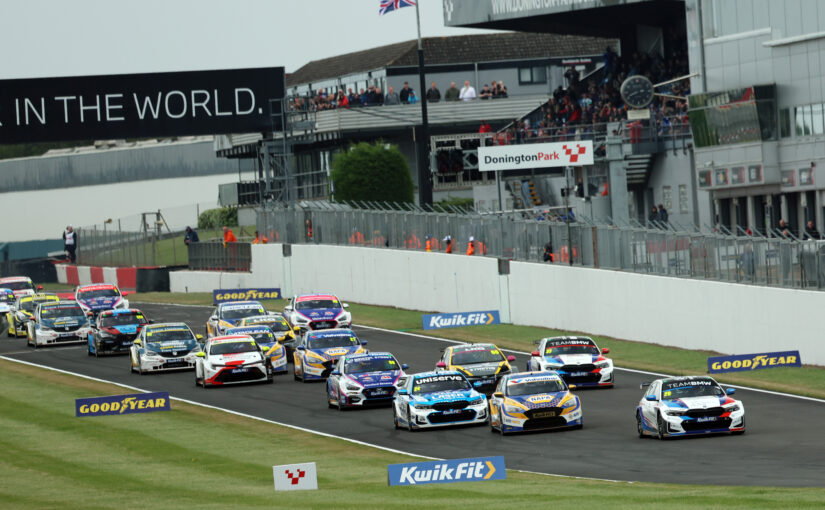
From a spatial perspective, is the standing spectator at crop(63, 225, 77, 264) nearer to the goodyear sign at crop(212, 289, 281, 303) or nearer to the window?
the goodyear sign at crop(212, 289, 281, 303)

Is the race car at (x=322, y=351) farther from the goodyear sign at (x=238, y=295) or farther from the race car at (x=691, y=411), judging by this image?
the goodyear sign at (x=238, y=295)

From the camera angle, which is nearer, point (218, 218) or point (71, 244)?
point (71, 244)

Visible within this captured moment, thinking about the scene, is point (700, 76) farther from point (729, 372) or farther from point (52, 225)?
point (52, 225)

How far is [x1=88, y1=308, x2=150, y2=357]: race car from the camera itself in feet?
147

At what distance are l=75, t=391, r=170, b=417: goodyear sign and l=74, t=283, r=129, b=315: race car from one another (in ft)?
65.0

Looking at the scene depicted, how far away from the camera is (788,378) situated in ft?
109

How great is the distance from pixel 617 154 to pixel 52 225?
65050 millimetres

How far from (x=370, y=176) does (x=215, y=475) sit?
4362 cm

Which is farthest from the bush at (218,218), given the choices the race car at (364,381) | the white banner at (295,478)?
the white banner at (295,478)

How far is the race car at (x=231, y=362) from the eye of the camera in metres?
36.6

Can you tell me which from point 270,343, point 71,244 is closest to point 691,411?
point 270,343

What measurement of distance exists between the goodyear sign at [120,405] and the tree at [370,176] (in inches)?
1347

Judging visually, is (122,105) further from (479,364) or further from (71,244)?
(479,364)

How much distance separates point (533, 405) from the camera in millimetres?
26812
